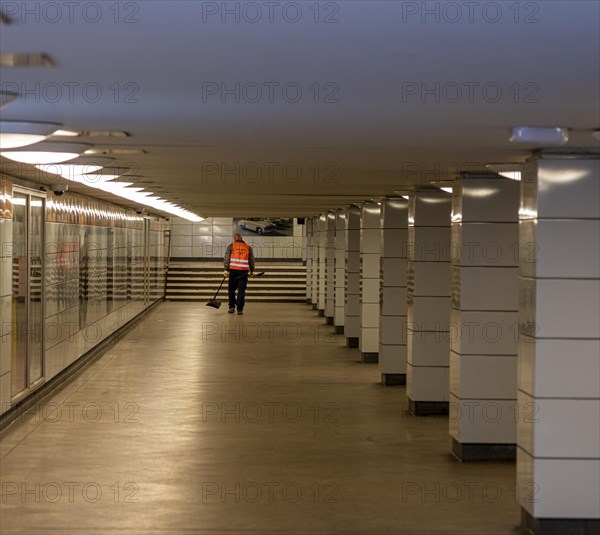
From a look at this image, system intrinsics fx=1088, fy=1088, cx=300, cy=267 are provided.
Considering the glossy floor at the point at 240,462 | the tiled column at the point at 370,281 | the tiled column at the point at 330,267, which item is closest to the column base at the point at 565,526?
the glossy floor at the point at 240,462

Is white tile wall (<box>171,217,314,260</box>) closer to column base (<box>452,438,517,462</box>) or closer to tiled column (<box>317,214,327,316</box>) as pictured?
tiled column (<box>317,214,327,316</box>)

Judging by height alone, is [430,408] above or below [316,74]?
below

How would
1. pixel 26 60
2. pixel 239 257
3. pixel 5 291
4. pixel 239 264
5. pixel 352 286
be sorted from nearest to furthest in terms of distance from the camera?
pixel 26 60 < pixel 5 291 < pixel 352 286 < pixel 239 264 < pixel 239 257

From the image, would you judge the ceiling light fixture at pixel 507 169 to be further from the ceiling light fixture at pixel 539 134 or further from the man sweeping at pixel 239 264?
the man sweeping at pixel 239 264

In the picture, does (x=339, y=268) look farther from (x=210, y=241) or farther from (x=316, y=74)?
(x=210, y=241)

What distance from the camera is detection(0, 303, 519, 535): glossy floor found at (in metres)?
7.11

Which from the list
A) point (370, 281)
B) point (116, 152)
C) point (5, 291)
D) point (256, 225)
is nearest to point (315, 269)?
point (370, 281)

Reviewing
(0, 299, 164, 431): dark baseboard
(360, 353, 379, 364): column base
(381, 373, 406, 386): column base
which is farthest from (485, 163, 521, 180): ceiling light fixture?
(360, 353, 379, 364): column base

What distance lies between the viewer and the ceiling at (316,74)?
309 cm

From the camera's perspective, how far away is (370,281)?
16.3 meters

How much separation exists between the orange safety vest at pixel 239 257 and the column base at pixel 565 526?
1935cm

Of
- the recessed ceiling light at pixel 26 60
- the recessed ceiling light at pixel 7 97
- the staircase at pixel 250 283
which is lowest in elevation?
the staircase at pixel 250 283

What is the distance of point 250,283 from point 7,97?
93.3 ft

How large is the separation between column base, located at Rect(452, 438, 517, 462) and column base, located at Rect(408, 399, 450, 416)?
89.5 inches
